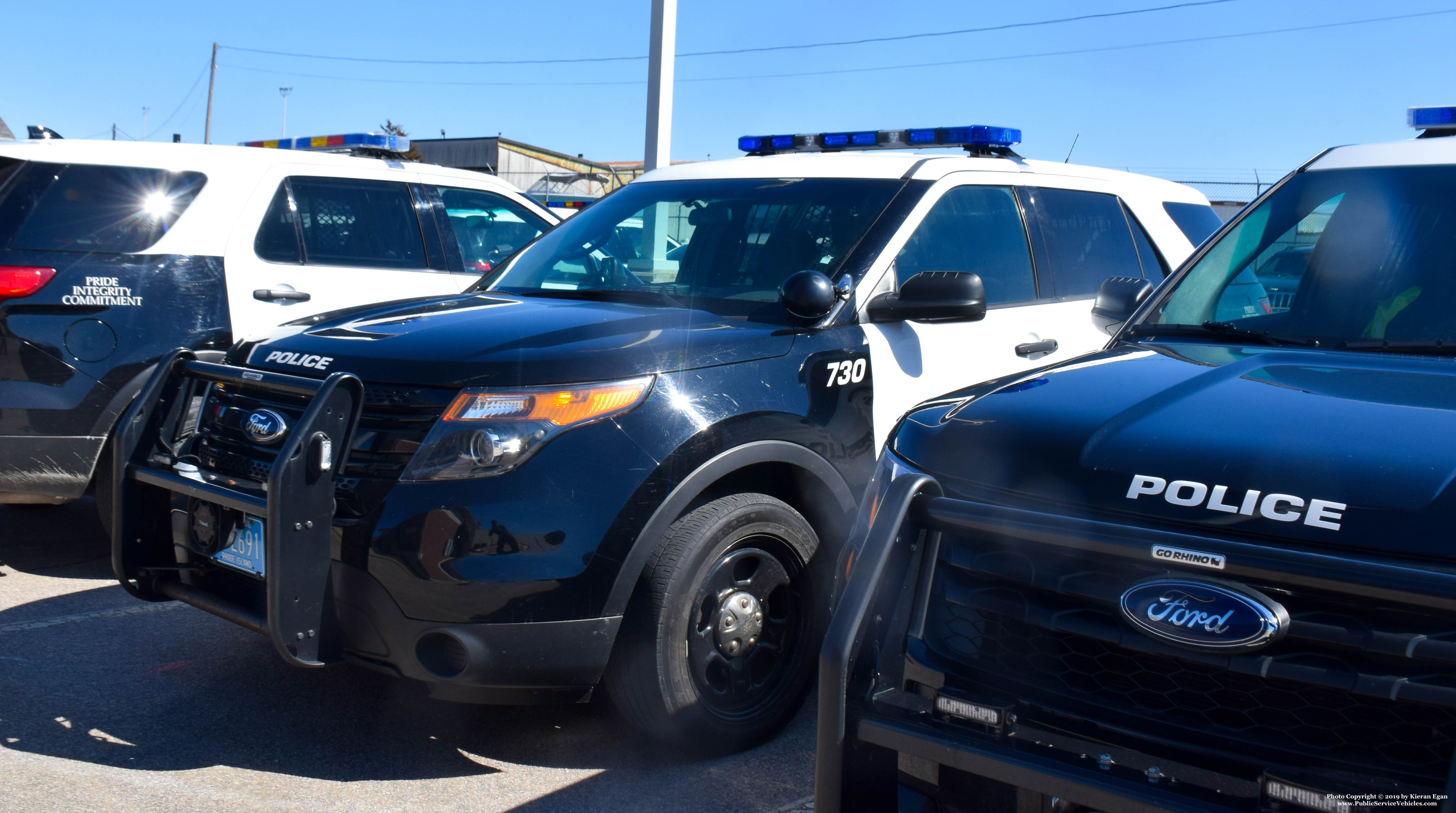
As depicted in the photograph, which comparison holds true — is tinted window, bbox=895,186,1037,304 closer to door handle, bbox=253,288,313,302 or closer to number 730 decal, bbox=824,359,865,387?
number 730 decal, bbox=824,359,865,387

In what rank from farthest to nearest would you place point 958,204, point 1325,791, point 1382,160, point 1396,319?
1. point 958,204
2. point 1382,160
3. point 1396,319
4. point 1325,791

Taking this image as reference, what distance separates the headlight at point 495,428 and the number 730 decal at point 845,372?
0.89 m

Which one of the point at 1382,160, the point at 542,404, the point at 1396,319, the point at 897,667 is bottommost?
the point at 897,667

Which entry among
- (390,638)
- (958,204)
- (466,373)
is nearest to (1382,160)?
(958,204)

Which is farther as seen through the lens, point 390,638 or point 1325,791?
point 390,638

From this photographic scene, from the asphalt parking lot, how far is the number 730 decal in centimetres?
109

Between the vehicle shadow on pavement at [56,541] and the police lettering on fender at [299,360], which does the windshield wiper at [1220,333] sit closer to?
the police lettering on fender at [299,360]

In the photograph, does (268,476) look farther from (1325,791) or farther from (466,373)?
(1325,791)

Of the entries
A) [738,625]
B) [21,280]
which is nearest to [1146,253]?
[738,625]

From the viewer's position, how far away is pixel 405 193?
6.32 metres

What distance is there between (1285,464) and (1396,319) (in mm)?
1222

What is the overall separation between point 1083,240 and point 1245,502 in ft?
10.6

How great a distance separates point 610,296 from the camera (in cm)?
396

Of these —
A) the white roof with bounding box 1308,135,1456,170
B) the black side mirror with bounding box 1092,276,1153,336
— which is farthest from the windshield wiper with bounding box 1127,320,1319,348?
the white roof with bounding box 1308,135,1456,170
